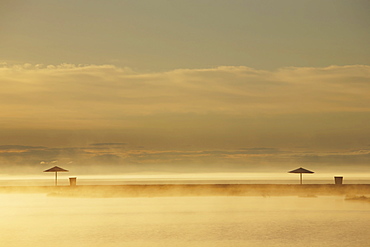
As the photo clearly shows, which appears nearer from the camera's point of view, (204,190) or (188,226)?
(188,226)

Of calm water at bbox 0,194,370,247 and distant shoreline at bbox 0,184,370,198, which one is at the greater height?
distant shoreline at bbox 0,184,370,198

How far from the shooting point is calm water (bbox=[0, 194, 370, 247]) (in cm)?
2477

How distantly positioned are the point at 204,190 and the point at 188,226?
770 inches

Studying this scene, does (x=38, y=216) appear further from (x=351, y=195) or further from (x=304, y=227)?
(x=351, y=195)

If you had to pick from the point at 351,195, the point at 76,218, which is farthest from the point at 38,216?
the point at 351,195

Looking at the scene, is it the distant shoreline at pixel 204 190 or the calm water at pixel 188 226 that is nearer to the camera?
the calm water at pixel 188 226

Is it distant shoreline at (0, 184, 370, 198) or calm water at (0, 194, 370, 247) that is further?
distant shoreline at (0, 184, 370, 198)

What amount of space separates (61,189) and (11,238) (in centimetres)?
1957

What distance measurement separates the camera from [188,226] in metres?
29.7

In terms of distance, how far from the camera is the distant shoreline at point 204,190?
44.9 metres

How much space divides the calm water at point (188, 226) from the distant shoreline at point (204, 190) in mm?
4005

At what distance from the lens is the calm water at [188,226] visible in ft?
81.3

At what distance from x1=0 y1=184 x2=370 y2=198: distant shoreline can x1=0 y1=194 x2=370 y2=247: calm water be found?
4.01 m

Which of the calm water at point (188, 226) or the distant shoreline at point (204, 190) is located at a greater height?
the distant shoreline at point (204, 190)
